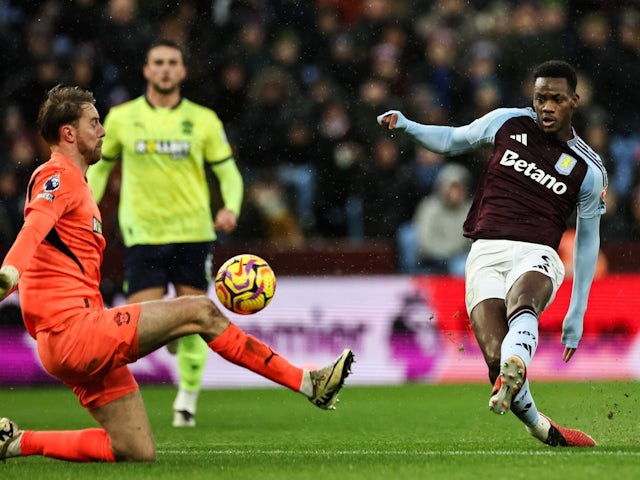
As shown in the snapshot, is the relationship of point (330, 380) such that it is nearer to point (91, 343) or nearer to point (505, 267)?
point (91, 343)

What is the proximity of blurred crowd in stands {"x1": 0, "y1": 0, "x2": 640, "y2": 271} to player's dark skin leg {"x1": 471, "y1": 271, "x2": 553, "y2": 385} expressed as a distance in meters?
6.25

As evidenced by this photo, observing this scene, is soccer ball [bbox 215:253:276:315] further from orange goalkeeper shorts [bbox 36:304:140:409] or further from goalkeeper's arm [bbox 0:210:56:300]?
goalkeeper's arm [bbox 0:210:56:300]

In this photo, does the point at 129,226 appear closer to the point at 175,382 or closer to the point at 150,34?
the point at 175,382

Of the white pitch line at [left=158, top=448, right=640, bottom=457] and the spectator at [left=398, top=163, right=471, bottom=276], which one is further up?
the spectator at [left=398, top=163, right=471, bottom=276]

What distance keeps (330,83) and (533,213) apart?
7.70 meters

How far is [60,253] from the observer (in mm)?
6402

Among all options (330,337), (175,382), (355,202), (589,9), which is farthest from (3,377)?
(589,9)

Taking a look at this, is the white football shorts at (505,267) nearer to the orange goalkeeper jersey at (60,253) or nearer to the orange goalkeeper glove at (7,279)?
the orange goalkeeper jersey at (60,253)

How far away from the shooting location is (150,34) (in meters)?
14.3

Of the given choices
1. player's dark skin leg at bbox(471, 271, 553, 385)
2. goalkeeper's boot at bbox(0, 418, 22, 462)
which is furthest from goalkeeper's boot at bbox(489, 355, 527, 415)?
goalkeeper's boot at bbox(0, 418, 22, 462)

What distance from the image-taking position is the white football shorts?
281 inches

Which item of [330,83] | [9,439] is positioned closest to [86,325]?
[9,439]

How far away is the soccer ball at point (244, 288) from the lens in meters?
6.89

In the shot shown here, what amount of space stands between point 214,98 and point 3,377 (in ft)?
13.2
